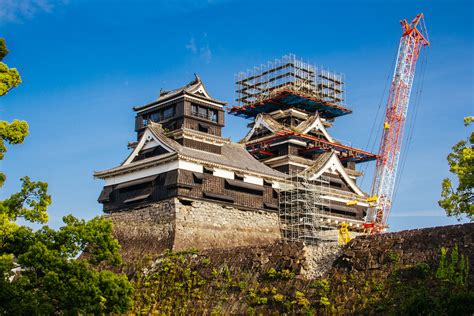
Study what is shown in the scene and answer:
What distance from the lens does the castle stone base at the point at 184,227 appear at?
49312 mm

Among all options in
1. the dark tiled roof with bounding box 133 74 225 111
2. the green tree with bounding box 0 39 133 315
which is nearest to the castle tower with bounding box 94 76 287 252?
the dark tiled roof with bounding box 133 74 225 111

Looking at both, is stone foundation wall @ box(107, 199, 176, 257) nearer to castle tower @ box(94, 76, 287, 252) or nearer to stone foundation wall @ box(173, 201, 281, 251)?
castle tower @ box(94, 76, 287, 252)

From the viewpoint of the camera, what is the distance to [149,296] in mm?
42812

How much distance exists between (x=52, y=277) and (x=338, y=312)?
13.5 meters

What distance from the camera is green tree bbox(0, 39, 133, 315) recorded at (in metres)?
27.5

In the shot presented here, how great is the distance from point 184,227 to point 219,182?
5352 mm

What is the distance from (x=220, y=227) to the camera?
52125mm

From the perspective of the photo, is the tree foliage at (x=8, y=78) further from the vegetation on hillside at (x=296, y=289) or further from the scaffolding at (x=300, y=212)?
the scaffolding at (x=300, y=212)

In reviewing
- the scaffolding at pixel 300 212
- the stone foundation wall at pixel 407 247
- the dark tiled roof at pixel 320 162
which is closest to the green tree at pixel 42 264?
the stone foundation wall at pixel 407 247

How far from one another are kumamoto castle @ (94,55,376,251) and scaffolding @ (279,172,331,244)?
0.28ft

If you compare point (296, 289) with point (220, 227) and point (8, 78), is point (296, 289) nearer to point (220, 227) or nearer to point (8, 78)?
point (220, 227)

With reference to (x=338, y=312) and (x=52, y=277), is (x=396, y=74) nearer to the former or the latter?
(x=338, y=312)

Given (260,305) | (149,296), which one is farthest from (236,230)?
(260,305)

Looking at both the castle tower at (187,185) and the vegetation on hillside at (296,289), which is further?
the castle tower at (187,185)
